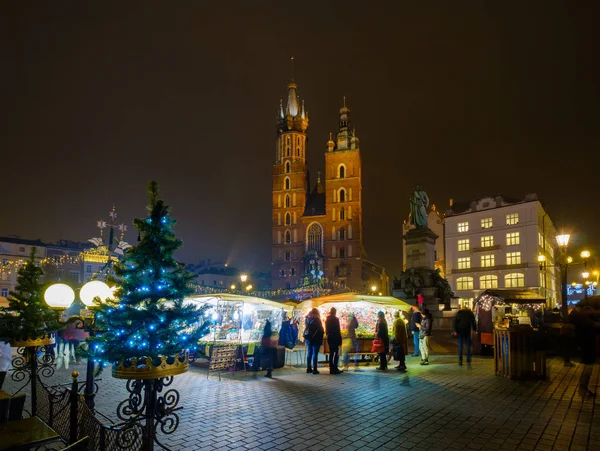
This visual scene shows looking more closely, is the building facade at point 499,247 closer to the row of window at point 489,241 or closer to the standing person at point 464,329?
the row of window at point 489,241

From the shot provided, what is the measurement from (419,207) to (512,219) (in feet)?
95.6

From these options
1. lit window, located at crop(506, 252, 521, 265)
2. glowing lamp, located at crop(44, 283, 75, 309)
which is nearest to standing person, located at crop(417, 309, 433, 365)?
glowing lamp, located at crop(44, 283, 75, 309)

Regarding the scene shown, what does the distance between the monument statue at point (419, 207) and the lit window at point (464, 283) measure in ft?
99.9

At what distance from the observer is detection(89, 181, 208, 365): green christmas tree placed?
5.35m

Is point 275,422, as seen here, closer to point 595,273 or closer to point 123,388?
point 123,388

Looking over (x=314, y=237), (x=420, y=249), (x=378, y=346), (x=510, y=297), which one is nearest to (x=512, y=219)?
(x=420, y=249)

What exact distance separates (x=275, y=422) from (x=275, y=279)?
251 ft

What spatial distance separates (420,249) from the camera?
23.6 metres

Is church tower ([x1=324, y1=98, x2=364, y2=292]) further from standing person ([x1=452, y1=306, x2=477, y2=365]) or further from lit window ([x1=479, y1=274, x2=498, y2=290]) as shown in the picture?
standing person ([x1=452, y1=306, x2=477, y2=365])

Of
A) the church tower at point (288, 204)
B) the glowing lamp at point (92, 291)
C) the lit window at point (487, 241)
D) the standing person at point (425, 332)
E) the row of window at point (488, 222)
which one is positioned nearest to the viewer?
the glowing lamp at point (92, 291)

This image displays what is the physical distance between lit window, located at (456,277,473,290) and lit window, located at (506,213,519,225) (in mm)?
8090

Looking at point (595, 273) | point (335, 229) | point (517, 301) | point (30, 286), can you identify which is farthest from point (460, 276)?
point (30, 286)

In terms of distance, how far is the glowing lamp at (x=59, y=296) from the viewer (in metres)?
7.42

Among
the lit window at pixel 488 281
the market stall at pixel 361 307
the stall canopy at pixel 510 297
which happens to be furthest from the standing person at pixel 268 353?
the lit window at pixel 488 281
